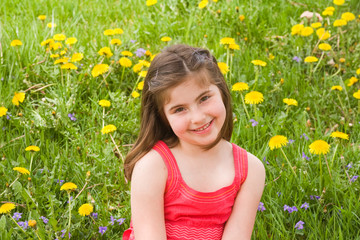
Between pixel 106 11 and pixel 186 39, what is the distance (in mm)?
707

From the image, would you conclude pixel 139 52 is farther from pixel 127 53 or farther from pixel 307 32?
pixel 307 32

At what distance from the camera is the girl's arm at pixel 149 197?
1.71 m

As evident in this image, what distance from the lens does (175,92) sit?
5.35 feet

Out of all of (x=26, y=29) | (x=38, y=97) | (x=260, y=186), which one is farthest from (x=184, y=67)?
(x=26, y=29)

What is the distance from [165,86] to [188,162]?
29cm

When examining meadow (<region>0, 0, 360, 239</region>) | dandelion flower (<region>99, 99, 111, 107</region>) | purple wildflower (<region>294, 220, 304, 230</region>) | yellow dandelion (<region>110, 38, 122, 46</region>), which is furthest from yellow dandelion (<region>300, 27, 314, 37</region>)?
purple wildflower (<region>294, 220, 304, 230</region>)

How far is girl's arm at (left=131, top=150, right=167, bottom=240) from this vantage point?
1.71 m

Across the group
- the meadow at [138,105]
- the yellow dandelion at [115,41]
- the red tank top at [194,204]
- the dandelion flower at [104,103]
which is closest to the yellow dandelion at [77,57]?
the meadow at [138,105]

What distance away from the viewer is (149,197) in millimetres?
1702

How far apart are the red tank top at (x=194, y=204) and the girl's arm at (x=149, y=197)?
0.11 feet

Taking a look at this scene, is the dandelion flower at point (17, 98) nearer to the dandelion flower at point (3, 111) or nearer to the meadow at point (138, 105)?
the meadow at point (138, 105)

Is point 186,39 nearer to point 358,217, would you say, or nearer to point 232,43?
point 232,43

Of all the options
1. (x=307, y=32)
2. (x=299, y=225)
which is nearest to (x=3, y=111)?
(x=299, y=225)

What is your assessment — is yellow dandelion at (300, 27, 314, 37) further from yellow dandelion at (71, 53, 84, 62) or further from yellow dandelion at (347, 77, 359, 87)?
yellow dandelion at (71, 53, 84, 62)
